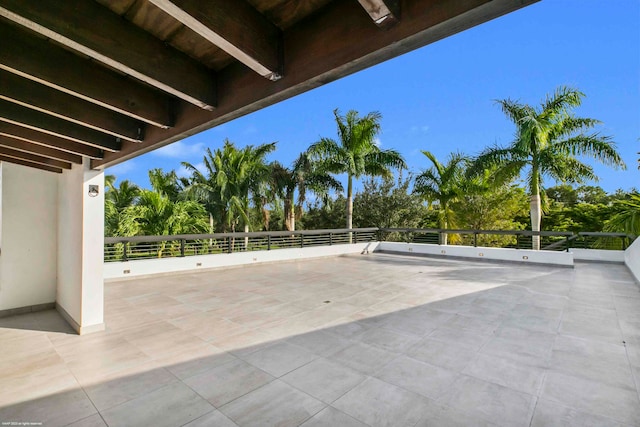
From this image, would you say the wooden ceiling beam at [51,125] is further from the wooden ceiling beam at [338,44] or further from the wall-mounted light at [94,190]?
the wooden ceiling beam at [338,44]

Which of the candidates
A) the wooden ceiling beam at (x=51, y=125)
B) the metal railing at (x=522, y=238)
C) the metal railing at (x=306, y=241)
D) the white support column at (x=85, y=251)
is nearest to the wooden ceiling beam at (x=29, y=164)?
the white support column at (x=85, y=251)

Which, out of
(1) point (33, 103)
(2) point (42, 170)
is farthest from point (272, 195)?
(1) point (33, 103)

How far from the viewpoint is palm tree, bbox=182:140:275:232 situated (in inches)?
487

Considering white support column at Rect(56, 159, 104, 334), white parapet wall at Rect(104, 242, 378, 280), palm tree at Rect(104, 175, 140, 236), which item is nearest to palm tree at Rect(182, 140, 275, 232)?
palm tree at Rect(104, 175, 140, 236)

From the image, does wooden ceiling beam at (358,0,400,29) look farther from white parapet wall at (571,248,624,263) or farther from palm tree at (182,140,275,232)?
palm tree at (182,140,275,232)

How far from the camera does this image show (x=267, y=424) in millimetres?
1975

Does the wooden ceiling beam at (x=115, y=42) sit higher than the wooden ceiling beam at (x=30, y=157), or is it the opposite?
the wooden ceiling beam at (x=115, y=42)

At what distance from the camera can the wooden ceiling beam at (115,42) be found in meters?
1.29

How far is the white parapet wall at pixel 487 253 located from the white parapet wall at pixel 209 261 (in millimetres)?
1836

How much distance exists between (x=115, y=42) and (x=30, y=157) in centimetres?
333

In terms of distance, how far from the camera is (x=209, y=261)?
24.6ft

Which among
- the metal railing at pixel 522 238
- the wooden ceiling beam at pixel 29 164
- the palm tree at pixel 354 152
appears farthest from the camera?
the palm tree at pixel 354 152

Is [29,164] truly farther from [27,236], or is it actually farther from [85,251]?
[85,251]

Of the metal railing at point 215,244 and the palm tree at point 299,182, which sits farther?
the palm tree at point 299,182
